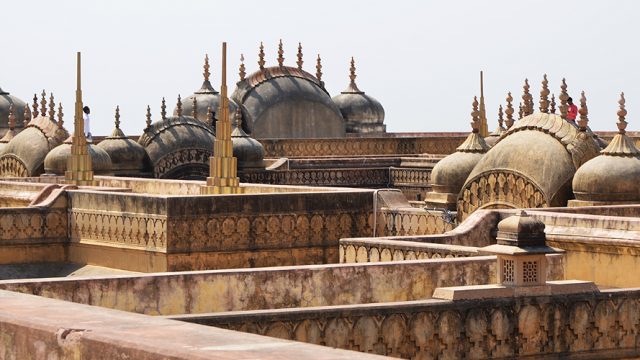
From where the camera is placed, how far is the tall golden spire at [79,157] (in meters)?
29.6

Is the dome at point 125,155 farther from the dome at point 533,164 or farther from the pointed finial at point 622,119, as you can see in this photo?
the pointed finial at point 622,119

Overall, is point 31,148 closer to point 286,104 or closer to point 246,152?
point 246,152

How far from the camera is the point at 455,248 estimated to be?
57.6 feet

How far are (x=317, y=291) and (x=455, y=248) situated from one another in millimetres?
2995

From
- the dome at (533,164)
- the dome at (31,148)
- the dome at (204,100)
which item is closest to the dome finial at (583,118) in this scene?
the dome at (533,164)

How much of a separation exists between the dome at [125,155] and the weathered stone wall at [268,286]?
20.7m

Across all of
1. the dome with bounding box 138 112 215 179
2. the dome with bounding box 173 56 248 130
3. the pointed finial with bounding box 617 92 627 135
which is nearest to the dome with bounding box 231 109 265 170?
the dome with bounding box 138 112 215 179

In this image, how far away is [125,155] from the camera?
36.2 meters

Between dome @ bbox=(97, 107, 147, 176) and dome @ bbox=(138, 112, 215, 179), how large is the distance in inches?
9.2

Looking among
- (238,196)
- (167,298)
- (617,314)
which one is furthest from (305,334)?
(238,196)

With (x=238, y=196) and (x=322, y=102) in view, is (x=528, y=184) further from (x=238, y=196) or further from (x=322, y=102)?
(x=322, y=102)

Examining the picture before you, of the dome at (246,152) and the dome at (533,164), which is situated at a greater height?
the dome at (246,152)

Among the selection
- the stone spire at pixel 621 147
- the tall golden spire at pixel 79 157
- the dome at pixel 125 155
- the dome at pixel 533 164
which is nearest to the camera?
the stone spire at pixel 621 147

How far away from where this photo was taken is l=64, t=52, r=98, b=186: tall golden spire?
29.6 meters
